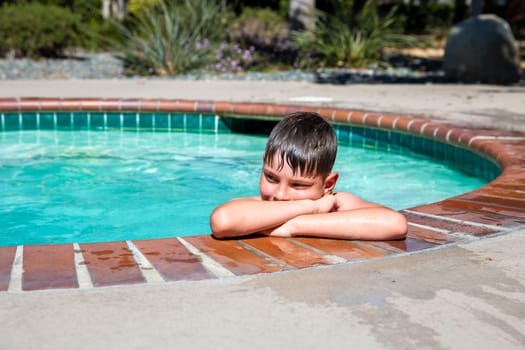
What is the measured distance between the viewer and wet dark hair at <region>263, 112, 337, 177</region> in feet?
8.96

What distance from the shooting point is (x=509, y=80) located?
11508 mm

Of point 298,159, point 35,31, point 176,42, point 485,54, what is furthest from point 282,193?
point 35,31

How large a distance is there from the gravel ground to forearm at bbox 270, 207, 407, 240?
8841 millimetres

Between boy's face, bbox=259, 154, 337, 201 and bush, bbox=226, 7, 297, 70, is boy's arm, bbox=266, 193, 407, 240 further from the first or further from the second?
bush, bbox=226, 7, 297, 70

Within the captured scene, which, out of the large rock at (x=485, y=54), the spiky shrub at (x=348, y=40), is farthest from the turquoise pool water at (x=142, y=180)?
the spiky shrub at (x=348, y=40)

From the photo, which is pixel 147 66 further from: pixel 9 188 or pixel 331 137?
pixel 331 137

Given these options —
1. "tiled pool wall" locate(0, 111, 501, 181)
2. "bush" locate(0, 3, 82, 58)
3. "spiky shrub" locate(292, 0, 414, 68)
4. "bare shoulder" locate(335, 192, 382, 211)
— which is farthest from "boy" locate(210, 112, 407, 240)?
"bush" locate(0, 3, 82, 58)

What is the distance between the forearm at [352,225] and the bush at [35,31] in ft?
43.8

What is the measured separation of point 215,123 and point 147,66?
5413 mm

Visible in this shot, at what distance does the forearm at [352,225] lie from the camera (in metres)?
2.67

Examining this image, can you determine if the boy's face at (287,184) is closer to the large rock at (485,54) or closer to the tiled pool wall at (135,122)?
the tiled pool wall at (135,122)

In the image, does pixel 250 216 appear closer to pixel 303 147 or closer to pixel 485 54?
pixel 303 147

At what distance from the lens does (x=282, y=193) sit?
2.82 metres

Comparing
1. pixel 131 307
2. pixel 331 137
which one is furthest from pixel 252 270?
pixel 331 137
